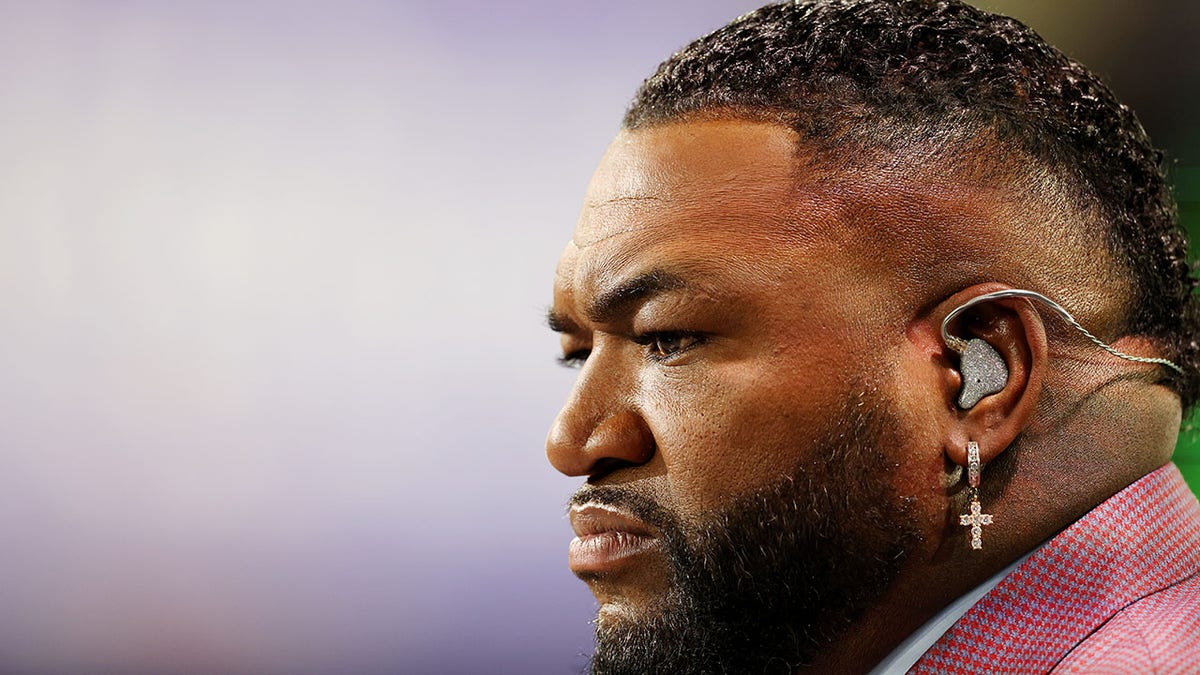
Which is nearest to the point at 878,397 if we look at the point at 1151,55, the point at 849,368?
the point at 849,368

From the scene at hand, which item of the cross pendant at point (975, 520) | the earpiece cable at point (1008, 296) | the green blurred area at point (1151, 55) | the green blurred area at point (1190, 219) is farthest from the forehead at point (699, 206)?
the green blurred area at point (1151, 55)

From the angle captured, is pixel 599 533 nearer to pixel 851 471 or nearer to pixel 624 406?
pixel 624 406

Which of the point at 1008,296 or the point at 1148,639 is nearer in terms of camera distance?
the point at 1148,639

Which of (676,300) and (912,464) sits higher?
(676,300)

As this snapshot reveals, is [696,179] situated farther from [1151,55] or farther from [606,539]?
[1151,55]

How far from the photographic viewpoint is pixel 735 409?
941 mm

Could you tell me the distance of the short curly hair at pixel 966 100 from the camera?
101 cm

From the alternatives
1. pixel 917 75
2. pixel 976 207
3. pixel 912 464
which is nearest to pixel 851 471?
pixel 912 464

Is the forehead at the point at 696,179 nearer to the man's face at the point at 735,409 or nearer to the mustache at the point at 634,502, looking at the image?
the man's face at the point at 735,409

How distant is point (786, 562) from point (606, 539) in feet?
0.53

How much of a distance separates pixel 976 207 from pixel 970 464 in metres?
0.22

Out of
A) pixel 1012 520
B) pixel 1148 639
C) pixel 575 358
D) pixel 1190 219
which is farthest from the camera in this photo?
pixel 1190 219

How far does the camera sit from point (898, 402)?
36.6 inches

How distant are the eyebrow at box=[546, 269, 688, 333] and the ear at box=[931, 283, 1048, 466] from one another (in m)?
0.23
